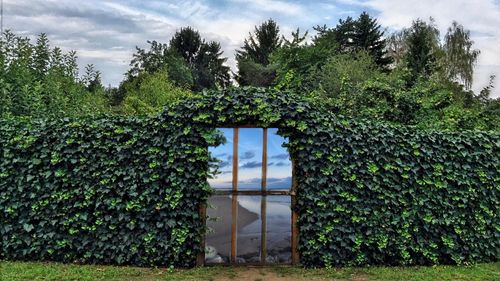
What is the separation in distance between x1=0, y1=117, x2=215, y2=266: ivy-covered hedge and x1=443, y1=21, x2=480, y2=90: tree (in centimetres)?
2183

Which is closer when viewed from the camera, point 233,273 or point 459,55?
point 233,273

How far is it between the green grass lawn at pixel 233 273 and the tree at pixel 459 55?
2044cm

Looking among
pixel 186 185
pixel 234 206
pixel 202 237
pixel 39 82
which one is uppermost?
pixel 39 82

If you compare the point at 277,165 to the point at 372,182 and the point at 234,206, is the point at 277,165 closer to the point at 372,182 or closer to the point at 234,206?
the point at 234,206

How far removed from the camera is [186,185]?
509 cm

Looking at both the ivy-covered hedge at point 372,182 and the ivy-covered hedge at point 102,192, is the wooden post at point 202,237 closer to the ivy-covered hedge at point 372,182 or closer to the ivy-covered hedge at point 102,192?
the ivy-covered hedge at point 102,192

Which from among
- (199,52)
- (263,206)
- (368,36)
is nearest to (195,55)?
(199,52)

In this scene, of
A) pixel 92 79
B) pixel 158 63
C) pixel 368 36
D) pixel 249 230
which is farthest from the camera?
pixel 158 63

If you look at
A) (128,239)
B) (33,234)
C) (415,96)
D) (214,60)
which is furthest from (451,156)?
(214,60)

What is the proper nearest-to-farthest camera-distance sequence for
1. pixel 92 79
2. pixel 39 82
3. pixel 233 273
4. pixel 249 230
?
pixel 233 273 → pixel 249 230 → pixel 39 82 → pixel 92 79

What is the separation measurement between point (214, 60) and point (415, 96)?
32350 millimetres

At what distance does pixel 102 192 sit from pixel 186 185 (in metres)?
1.07

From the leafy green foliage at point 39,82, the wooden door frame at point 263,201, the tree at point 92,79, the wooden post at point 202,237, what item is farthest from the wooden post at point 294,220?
the tree at point 92,79

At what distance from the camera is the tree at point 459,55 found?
75.7 ft
